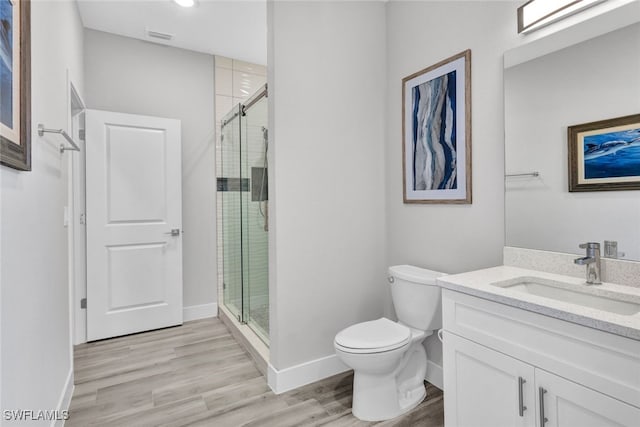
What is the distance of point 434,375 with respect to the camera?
2154mm

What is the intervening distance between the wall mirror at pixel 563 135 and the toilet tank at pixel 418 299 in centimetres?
49

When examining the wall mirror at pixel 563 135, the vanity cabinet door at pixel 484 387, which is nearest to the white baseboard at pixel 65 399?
the vanity cabinet door at pixel 484 387

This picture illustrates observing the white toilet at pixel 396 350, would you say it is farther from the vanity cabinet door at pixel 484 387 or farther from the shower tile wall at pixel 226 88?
the shower tile wall at pixel 226 88

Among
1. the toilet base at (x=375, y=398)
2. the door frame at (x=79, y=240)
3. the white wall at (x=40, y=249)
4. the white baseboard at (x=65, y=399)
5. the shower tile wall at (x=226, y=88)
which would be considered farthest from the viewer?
the shower tile wall at (x=226, y=88)

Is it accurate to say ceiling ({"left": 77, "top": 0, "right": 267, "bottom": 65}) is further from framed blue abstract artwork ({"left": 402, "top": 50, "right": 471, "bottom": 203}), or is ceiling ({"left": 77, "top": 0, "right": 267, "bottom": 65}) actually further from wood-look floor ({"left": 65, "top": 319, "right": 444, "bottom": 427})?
wood-look floor ({"left": 65, "top": 319, "right": 444, "bottom": 427})

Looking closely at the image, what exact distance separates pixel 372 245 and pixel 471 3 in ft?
5.27

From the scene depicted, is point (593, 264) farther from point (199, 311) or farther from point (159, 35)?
point (159, 35)

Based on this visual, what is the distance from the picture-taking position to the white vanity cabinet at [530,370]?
3.19ft

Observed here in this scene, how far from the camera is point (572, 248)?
1.50m

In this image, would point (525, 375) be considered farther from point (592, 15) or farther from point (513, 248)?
point (592, 15)

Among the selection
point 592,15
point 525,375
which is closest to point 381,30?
point 592,15

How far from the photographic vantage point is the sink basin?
4.04 feet

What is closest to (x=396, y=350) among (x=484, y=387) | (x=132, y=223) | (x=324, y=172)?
(x=484, y=387)

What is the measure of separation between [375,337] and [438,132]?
1.29m
